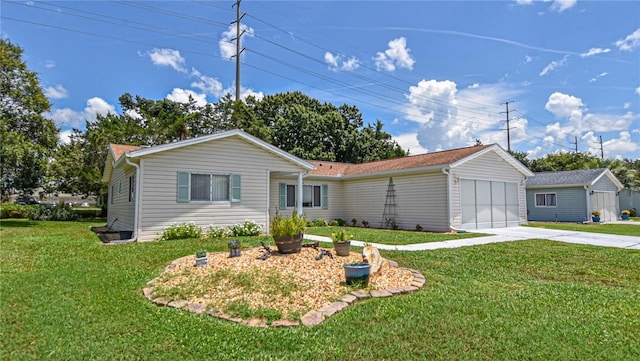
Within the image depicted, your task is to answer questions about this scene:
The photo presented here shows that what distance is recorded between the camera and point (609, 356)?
2.97 meters

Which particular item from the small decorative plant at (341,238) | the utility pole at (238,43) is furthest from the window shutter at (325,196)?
the utility pole at (238,43)

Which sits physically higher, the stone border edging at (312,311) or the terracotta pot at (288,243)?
the terracotta pot at (288,243)

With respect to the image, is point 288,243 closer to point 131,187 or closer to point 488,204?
point 131,187

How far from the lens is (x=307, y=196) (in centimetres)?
1695

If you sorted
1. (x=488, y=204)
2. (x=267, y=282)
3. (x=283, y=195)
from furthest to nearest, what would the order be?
(x=283, y=195) < (x=488, y=204) < (x=267, y=282)

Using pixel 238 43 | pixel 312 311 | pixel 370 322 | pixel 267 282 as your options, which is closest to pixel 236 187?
pixel 267 282

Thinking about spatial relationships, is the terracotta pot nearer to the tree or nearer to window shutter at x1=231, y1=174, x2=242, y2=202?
window shutter at x1=231, y1=174, x2=242, y2=202

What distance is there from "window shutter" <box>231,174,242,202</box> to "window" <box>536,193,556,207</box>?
19623 mm

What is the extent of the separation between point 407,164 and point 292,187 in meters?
5.51

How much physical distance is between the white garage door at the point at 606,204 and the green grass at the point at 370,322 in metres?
18.1

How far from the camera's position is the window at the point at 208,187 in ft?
36.3

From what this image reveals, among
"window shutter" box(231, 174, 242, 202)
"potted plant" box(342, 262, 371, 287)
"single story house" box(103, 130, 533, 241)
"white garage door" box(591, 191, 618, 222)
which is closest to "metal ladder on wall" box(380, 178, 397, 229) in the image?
A: "single story house" box(103, 130, 533, 241)

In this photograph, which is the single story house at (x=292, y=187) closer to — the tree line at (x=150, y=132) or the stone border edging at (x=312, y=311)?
the tree line at (x=150, y=132)

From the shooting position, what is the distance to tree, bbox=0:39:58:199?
1532 cm
